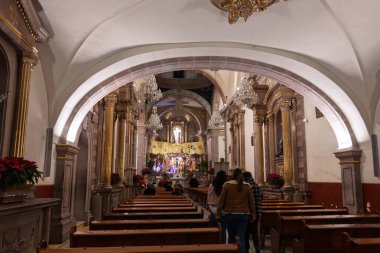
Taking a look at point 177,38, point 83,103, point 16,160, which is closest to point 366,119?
point 177,38

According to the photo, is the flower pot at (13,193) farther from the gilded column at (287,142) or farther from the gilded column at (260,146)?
the gilded column at (260,146)

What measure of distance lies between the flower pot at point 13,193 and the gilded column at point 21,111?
0.81 metres

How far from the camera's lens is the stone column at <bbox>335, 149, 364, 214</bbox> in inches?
315

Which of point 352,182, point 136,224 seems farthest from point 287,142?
point 136,224

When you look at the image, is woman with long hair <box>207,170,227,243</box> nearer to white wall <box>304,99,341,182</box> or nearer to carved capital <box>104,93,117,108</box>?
white wall <box>304,99,341,182</box>

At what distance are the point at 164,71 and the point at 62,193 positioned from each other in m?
3.82

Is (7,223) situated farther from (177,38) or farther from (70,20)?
(177,38)

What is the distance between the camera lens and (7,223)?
3680 mm

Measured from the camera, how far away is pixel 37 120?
6590 millimetres

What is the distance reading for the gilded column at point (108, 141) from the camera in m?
10.5

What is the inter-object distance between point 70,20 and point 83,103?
7.89 ft

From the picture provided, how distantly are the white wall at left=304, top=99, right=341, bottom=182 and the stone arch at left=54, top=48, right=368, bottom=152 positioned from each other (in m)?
0.83

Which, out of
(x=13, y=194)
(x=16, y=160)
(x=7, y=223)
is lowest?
(x=7, y=223)

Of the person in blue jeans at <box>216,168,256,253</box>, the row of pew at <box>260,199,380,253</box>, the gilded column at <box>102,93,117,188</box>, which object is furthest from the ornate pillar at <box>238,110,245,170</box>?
the person in blue jeans at <box>216,168,256,253</box>
